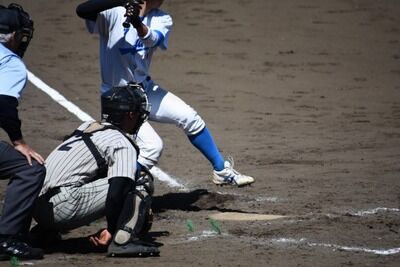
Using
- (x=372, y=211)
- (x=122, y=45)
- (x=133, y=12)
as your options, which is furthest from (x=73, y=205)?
(x=372, y=211)

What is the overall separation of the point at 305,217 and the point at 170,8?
916 cm

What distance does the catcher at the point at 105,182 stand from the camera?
5422 millimetres

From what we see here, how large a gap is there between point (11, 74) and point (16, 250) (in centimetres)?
102

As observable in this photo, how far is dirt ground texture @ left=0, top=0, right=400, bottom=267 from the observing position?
19.5 feet

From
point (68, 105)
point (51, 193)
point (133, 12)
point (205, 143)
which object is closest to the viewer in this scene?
point (51, 193)

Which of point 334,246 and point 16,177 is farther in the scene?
point 334,246

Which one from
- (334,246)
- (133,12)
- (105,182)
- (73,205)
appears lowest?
(334,246)

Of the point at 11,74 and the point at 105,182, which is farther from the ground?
the point at 11,74

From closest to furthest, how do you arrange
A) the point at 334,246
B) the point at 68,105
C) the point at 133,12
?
the point at 334,246 → the point at 133,12 → the point at 68,105

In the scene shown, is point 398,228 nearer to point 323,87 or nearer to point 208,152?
point 208,152

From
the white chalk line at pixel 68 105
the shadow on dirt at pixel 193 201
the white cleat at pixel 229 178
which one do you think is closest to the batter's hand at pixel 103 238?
the shadow on dirt at pixel 193 201

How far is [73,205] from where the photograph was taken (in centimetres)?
550

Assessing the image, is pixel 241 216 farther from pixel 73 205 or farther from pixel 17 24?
pixel 17 24

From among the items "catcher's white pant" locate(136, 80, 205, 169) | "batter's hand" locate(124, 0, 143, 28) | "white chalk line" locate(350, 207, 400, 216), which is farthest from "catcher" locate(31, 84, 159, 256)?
"white chalk line" locate(350, 207, 400, 216)
